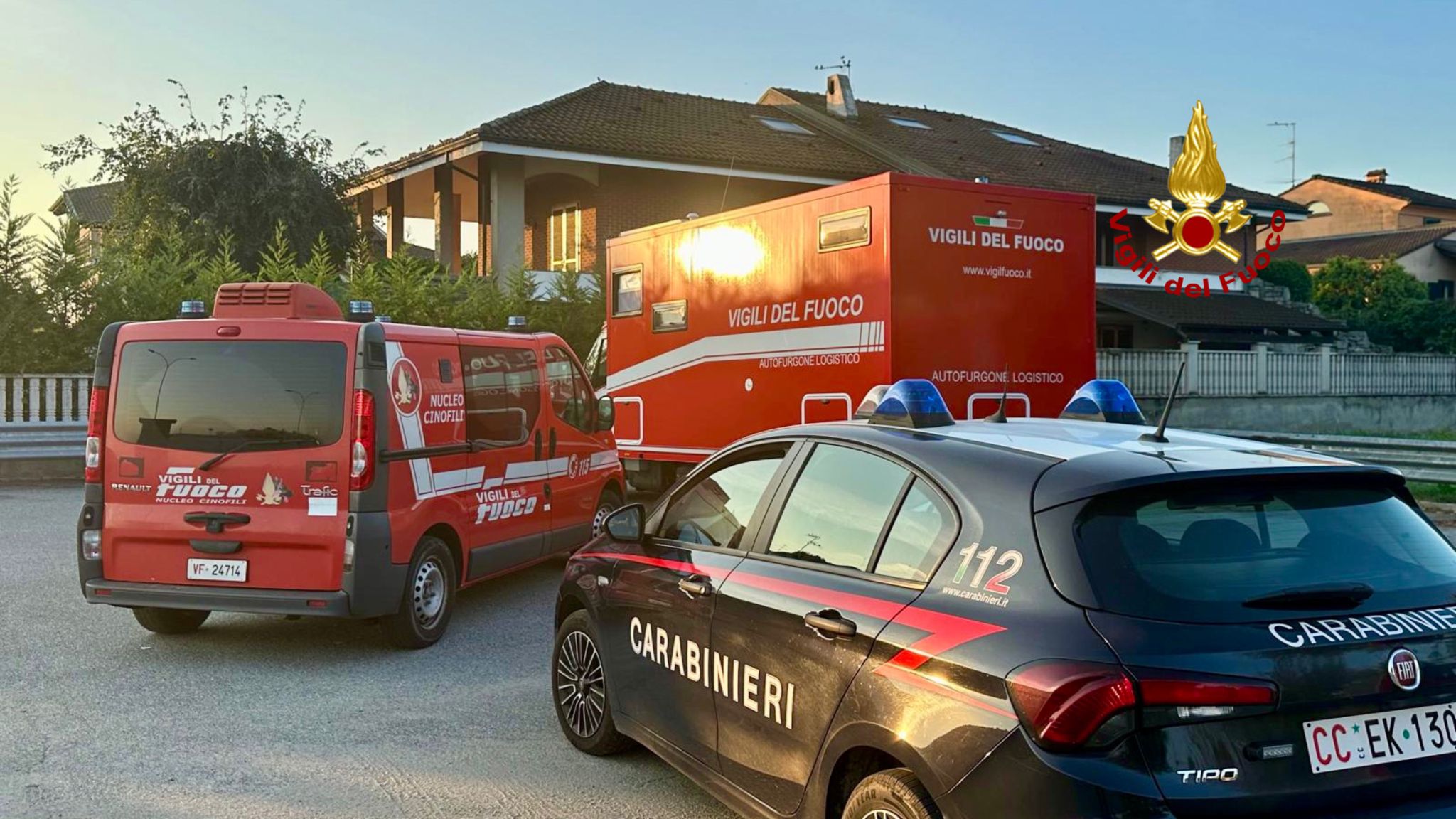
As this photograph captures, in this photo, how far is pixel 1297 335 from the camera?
110 feet

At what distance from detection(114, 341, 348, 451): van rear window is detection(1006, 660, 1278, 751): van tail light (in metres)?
4.87

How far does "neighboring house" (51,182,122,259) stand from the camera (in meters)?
18.5

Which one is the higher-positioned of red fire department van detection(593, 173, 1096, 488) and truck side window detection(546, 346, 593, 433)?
red fire department van detection(593, 173, 1096, 488)

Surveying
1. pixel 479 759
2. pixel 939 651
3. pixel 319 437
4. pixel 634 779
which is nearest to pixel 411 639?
pixel 319 437

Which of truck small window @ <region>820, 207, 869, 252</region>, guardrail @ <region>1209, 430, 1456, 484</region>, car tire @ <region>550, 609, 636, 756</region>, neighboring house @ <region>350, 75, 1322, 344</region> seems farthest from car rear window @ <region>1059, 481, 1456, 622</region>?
neighboring house @ <region>350, 75, 1322, 344</region>

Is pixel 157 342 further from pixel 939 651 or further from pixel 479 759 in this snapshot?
pixel 939 651

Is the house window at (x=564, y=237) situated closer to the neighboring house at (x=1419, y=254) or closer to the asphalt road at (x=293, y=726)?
the asphalt road at (x=293, y=726)

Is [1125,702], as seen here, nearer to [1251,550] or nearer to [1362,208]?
[1251,550]

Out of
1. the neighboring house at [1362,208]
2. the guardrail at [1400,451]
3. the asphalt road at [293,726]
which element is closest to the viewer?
the asphalt road at [293,726]

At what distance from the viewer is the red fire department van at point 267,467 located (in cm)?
651

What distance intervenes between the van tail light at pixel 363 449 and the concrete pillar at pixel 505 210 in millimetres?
20908

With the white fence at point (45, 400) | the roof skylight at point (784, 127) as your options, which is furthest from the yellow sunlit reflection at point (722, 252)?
the roof skylight at point (784, 127)

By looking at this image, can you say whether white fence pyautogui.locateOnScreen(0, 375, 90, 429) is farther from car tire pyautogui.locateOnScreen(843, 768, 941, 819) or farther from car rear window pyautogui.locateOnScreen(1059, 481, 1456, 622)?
car rear window pyautogui.locateOnScreen(1059, 481, 1456, 622)

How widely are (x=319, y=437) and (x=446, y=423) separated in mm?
906
